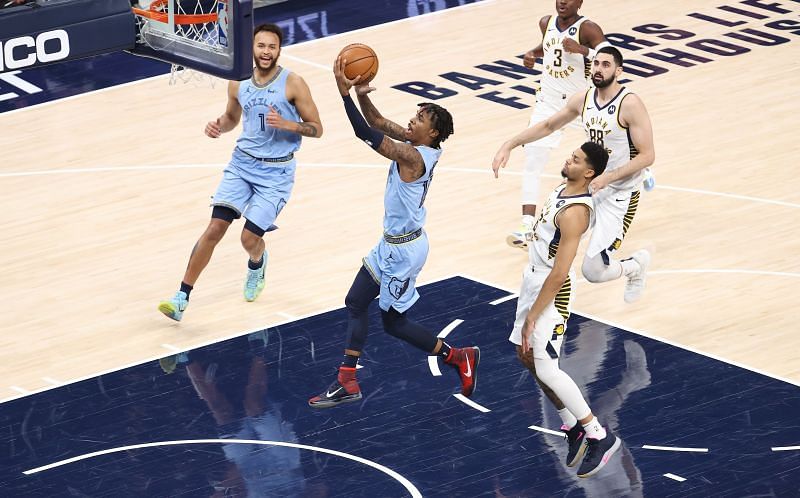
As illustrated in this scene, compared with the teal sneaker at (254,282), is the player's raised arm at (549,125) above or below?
above

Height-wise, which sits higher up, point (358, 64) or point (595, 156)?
point (358, 64)

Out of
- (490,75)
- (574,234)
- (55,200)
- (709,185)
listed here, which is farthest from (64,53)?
(490,75)

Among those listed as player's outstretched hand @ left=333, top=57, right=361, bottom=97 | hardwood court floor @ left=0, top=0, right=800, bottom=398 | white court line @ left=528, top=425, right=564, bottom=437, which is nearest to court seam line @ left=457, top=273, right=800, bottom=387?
hardwood court floor @ left=0, top=0, right=800, bottom=398

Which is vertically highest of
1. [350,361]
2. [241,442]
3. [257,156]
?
[257,156]

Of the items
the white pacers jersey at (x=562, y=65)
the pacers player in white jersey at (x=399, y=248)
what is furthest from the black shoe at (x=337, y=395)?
the white pacers jersey at (x=562, y=65)

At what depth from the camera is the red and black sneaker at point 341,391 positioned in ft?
32.6

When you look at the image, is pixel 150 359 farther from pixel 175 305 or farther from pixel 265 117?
pixel 265 117

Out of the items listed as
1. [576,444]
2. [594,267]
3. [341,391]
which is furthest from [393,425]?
[594,267]

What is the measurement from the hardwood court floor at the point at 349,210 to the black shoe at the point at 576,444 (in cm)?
180

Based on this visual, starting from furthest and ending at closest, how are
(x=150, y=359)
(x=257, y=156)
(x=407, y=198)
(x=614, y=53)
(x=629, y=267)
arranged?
(x=257, y=156) < (x=629, y=267) < (x=150, y=359) < (x=614, y=53) < (x=407, y=198)

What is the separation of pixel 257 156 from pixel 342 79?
2.46 meters

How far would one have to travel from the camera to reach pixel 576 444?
913 cm

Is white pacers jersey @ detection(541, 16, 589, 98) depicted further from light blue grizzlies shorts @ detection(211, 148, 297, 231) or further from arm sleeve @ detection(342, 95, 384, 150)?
arm sleeve @ detection(342, 95, 384, 150)

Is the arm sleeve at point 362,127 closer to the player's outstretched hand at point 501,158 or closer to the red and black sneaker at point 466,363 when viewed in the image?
the player's outstretched hand at point 501,158
